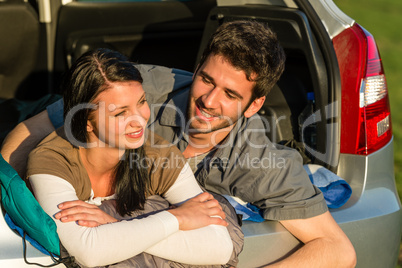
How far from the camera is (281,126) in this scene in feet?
9.38

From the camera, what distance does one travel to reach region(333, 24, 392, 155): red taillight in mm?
2508

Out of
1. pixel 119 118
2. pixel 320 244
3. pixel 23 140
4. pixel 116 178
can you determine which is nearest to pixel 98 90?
pixel 119 118

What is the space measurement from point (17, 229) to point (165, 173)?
563mm

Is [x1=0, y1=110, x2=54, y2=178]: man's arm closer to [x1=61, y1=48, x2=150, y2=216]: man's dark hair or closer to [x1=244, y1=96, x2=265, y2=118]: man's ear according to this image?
[x1=61, y1=48, x2=150, y2=216]: man's dark hair

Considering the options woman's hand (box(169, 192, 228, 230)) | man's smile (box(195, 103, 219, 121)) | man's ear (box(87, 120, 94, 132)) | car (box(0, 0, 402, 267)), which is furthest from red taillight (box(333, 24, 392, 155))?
man's ear (box(87, 120, 94, 132))

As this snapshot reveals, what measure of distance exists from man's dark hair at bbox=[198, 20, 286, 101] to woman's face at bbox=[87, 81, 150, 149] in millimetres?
564

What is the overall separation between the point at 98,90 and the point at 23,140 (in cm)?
52

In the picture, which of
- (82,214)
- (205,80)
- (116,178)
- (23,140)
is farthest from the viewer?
(205,80)

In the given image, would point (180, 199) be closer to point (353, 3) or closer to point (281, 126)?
point (281, 126)

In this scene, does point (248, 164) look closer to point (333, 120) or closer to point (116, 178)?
point (333, 120)

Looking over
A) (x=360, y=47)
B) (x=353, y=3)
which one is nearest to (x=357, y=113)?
(x=360, y=47)

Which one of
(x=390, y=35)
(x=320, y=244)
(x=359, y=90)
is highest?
(x=359, y=90)

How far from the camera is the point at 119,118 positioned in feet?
6.91

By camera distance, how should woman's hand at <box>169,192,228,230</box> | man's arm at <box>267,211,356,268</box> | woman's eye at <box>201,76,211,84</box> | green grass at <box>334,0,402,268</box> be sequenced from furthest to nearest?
green grass at <box>334,0,402,268</box> → woman's eye at <box>201,76,211,84</box> → man's arm at <box>267,211,356,268</box> → woman's hand at <box>169,192,228,230</box>
